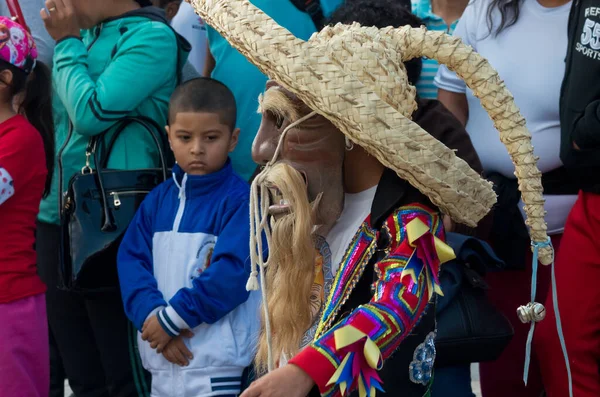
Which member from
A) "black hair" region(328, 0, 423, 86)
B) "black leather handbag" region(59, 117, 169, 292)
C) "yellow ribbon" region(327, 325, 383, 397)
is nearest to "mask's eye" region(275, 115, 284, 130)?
"yellow ribbon" region(327, 325, 383, 397)

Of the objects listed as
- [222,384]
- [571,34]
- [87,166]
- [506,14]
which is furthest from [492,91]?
[87,166]

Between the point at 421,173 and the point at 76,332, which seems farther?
the point at 76,332

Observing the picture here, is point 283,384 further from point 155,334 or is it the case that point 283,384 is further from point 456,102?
point 456,102

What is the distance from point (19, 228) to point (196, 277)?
76 centimetres

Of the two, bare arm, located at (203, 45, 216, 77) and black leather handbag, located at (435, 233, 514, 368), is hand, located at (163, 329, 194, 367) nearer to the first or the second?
black leather handbag, located at (435, 233, 514, 368)

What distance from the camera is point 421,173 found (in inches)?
80.0

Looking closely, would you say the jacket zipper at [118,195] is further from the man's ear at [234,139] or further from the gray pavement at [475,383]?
the gray pavement at [475,383]

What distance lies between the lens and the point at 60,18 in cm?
370

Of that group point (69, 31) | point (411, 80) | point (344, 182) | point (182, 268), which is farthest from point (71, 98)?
point (344, 182)

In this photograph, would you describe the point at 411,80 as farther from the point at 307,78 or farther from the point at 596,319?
the point at 307,78

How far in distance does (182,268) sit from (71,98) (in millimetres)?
833

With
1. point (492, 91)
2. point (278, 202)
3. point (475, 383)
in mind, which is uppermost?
point (492, 91)

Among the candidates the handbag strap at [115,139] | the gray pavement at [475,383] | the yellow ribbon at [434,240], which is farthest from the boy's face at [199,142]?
the gray pavement at [475,383]

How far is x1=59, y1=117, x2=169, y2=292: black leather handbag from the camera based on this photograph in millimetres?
3535
